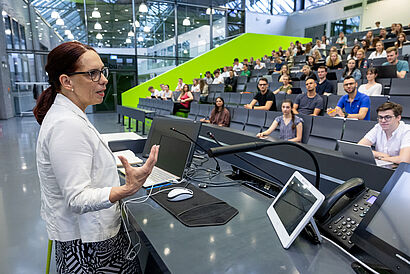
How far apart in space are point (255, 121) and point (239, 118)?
1.37ft

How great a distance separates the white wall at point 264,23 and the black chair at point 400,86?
11326 millimetres

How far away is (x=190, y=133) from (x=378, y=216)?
43.4 inches

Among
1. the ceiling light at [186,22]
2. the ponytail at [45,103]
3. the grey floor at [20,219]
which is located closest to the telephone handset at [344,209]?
the ponytail at [45,103]

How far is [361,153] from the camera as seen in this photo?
1.89 meters

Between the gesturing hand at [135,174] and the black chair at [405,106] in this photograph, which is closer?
the gesturing hand at [135,174]

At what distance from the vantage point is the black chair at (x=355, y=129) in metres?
2.88

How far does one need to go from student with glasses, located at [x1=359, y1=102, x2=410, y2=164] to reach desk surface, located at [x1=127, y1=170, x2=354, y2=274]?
5.27 feet

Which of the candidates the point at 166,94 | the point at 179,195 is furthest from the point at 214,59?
the point at 179,195

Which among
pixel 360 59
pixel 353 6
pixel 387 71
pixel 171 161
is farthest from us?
pixel 353 6

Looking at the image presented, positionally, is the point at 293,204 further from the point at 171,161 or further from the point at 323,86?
the point at 323,86

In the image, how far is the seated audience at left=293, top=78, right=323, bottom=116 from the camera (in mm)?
4217

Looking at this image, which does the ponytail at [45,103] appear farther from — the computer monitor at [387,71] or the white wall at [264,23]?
the white wall at [264,23]

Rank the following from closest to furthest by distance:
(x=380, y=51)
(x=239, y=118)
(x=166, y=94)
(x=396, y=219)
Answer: (x=396, y=219) → (x=239, y=118) → (x=380, y=51) → (x=166, y=94)

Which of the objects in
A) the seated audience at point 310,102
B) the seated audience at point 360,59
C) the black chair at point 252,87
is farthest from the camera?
the black chair at point 252,87
